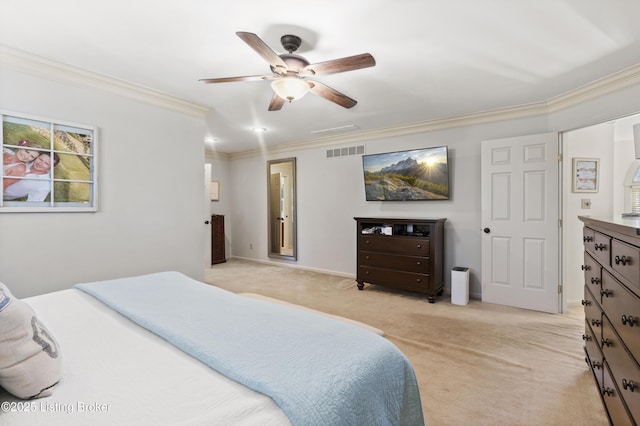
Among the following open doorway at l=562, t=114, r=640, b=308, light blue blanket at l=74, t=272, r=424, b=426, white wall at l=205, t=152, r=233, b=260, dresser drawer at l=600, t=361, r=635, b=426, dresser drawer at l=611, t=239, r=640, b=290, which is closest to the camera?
light blue blanket at l=74, t=272, r=424, b=426

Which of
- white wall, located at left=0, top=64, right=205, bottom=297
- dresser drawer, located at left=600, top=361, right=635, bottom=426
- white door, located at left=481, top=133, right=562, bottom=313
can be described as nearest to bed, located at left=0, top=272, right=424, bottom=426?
dresser drawer, located at left=600, top=361, right=635, bottom=426

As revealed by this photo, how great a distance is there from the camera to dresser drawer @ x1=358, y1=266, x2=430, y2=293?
4.00m

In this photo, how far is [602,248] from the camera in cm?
168

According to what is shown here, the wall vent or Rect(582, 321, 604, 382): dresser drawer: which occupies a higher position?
the wall vent

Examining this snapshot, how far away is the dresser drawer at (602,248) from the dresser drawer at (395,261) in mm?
2193

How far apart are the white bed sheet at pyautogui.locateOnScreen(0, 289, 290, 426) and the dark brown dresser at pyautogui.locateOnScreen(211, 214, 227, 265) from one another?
5075mm

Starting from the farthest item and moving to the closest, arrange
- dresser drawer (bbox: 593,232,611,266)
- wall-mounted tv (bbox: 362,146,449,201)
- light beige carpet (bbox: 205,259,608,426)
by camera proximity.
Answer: wall-mounted tv (bbox: 362,146,449,201), light beige carpet (bbox: 205,259,608,426), dresser drawer (bbox: 593,232,611,266)

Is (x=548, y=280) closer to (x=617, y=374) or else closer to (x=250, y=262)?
(x=617, y=374)

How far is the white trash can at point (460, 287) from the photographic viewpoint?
3.81m

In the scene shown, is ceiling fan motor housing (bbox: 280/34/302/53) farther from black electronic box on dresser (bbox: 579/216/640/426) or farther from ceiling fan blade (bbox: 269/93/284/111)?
black electronic box on dresser (bbox: 579/216/640/426)

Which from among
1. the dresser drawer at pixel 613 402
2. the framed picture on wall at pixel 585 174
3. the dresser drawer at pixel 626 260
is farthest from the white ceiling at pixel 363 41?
the dresser drawer at pixel 613 402

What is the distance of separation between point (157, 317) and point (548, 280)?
394 cm

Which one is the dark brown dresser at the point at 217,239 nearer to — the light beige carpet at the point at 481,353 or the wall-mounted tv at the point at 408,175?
the light beige carpet at the point at 481,353

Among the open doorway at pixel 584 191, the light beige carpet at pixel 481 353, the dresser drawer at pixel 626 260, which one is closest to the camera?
the dresser drawer at pixel 626 260
